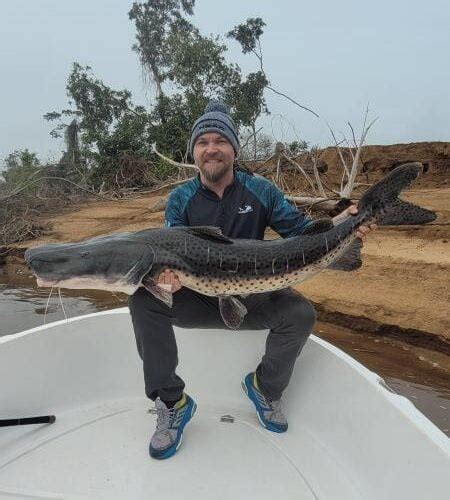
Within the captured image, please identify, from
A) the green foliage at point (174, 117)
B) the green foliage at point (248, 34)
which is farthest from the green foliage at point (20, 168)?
the green foliage at point (248, 34)

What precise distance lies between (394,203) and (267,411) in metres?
1.37

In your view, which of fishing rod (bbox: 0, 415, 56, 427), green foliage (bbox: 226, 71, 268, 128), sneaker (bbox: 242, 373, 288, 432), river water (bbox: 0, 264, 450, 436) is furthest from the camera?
green foliage (bbox: 226, 71, 268, 128)

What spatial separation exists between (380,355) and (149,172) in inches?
485

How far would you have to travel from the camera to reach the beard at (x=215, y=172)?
2914 mm

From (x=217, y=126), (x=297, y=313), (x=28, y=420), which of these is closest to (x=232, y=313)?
(x=297, y=313)

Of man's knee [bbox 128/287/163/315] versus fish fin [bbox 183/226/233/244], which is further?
man's knee [bbox 128/287/163/315]

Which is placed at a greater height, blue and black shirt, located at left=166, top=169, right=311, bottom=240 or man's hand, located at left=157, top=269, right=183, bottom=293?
blue and black shirt, located at left=166, top=169, right=311, bottom=240

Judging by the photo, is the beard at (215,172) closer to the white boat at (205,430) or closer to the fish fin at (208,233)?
the fish fin at (208,233)

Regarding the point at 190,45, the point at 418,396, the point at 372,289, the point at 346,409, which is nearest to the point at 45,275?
the point at 346,409

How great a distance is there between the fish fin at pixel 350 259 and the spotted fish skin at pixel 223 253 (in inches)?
0.8

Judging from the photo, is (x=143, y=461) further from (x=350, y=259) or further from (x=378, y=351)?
(x=378, y=351)

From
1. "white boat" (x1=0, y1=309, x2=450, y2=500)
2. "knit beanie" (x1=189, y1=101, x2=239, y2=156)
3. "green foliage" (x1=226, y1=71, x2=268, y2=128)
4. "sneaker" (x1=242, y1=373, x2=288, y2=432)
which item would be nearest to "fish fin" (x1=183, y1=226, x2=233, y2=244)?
"knit beanie" (x1=189, y1=101, x2=239, y2=156)

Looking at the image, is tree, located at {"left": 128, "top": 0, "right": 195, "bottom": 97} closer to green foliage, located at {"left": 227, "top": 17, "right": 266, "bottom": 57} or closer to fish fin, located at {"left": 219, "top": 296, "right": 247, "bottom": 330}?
green foliage, located at {"left": 227, "top": 17, "right": 266, "bottom": 57}

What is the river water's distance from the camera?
3754 mm
